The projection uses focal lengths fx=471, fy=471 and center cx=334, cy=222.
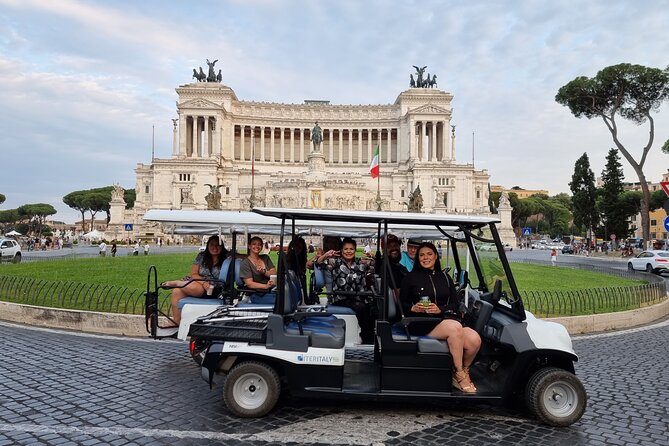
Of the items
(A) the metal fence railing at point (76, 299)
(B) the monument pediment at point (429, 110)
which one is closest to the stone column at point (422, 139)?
(B) the monument pediment at point (429, 110)

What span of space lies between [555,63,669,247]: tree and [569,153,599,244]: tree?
9.09m

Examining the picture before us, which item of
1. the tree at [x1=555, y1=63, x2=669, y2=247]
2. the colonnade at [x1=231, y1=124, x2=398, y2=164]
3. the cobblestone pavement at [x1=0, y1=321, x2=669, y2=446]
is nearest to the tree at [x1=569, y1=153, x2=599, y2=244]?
the tree at [x1=555, y1=63, x2=669, y2=247]

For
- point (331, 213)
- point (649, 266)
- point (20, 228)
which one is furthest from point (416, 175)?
point (20, 228)

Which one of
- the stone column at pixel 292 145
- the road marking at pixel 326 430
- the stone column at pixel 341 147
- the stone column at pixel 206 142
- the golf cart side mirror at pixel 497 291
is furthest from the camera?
the stone column at pixel 341 147

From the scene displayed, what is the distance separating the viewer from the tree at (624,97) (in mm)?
40344

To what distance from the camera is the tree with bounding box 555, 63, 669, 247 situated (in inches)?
1588

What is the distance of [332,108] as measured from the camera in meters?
92.9

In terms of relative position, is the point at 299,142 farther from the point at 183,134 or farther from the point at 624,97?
the point at 624,97

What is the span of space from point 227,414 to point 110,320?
18.4 feet

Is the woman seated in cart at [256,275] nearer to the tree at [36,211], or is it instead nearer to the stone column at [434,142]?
the stone column at [434,142]

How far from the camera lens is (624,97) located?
42.8 meters

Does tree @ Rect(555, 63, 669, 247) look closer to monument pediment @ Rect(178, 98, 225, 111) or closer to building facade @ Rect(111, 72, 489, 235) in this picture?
building facade @ Rect(111, 72, 489, 235)

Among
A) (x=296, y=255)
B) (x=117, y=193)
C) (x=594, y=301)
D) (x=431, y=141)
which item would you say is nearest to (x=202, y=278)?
(x=296, y=255)

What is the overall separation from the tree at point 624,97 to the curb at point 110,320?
33.8 metres
